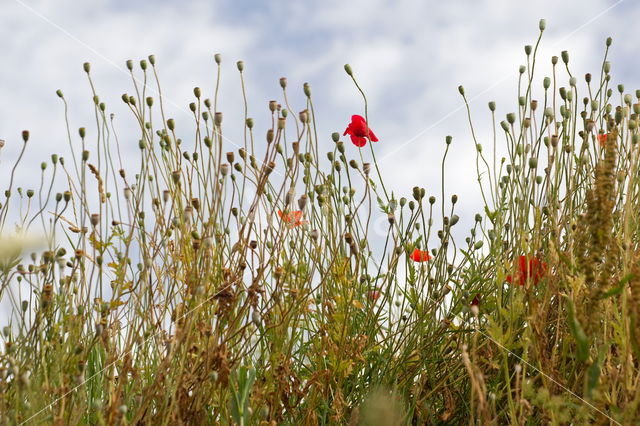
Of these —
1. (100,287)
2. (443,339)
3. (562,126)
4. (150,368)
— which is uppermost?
(562,126)

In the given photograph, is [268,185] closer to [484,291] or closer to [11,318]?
[484,291]

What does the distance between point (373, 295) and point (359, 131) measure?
0.50 metres

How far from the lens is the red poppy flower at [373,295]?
2.17 m

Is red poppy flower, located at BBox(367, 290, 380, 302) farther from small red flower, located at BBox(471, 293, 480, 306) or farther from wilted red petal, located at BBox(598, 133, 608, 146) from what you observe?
wilted red petal, located at BBox(598, 133, 608, 146)

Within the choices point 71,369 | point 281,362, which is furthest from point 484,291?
point 71,369

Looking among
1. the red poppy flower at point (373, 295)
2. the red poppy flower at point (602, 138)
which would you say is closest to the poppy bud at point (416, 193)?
the red poppy flower at point (373, 295)

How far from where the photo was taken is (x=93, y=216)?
6.09 feet

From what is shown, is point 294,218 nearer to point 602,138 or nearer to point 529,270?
point 529,270

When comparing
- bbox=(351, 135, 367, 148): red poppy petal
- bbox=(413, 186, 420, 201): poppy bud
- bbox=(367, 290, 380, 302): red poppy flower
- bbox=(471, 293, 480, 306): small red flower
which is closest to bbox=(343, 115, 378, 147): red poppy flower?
bbox=(351, 135, 367, 148): red poppy petal

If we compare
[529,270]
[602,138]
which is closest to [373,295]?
[529,270]

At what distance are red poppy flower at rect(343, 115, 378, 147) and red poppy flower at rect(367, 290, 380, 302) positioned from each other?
1.46 ft

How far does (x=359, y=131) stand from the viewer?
7.74 ft

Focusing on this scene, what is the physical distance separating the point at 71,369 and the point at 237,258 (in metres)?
0.48

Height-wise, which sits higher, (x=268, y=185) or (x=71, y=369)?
(x=268, y=185)
